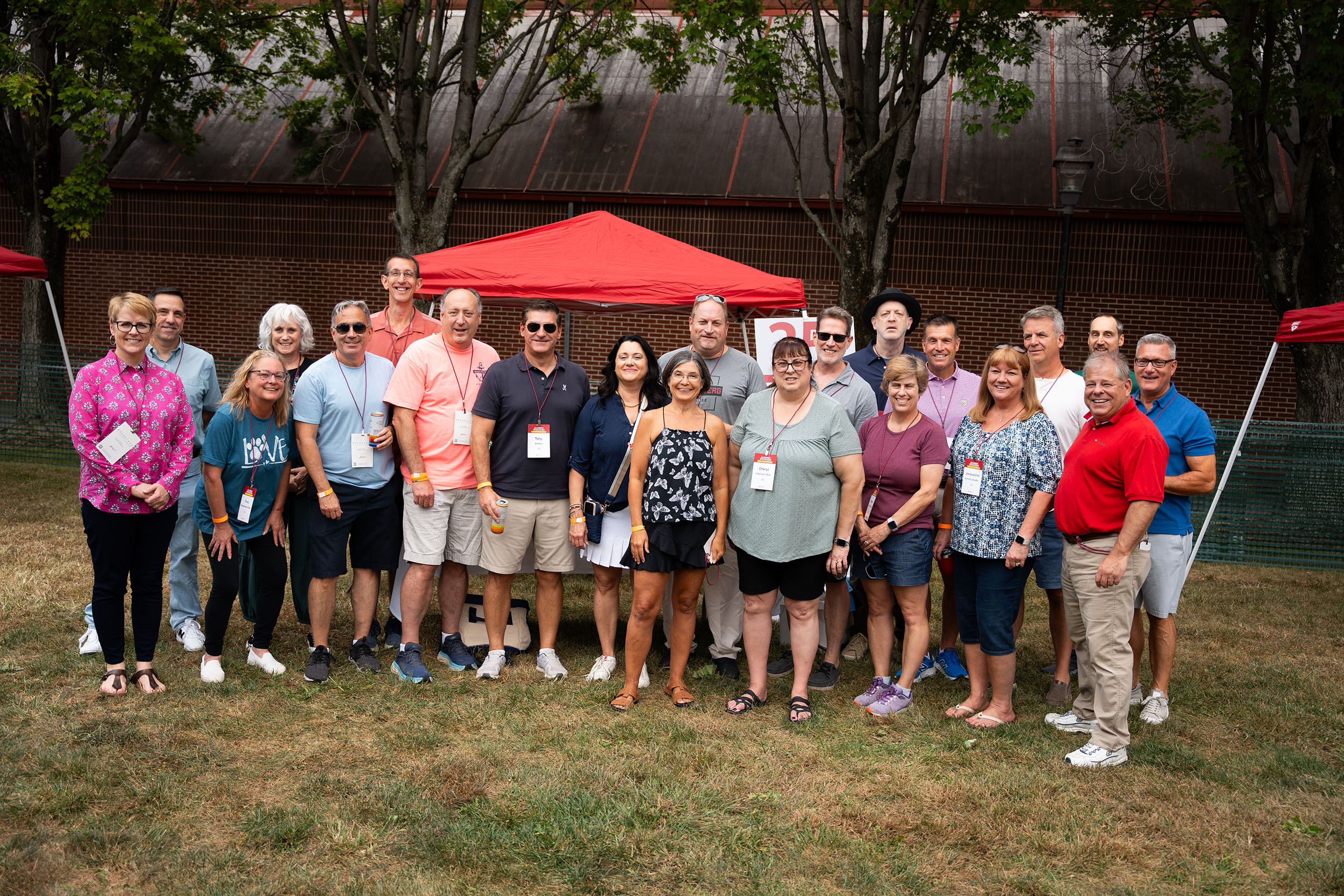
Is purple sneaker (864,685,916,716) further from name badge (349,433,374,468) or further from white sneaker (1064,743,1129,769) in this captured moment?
name badge (349,433,374,468)

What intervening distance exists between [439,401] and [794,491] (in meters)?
1.83

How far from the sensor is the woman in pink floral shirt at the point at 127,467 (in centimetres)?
409

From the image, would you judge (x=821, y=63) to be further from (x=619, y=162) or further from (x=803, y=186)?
(x=619, y=162)

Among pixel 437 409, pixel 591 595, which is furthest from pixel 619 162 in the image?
pixel 437 409

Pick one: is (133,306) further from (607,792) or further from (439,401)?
(607,792)

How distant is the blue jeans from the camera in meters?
5.16

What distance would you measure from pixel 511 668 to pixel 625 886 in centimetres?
215

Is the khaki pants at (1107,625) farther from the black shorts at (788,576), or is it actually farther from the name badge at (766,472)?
the name badge at (766,472)

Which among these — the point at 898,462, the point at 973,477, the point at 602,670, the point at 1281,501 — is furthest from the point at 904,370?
the point at 1281,501

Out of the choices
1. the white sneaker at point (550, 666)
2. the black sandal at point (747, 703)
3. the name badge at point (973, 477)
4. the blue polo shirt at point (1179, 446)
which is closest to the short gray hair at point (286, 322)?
the white sneaker at point (550, 666)

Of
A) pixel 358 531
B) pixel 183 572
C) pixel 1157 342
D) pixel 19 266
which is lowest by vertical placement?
pixel 183 572

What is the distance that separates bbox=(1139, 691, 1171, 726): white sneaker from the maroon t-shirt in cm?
139

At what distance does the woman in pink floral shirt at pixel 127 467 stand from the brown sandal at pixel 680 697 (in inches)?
93.9

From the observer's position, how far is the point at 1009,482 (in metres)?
4.29
